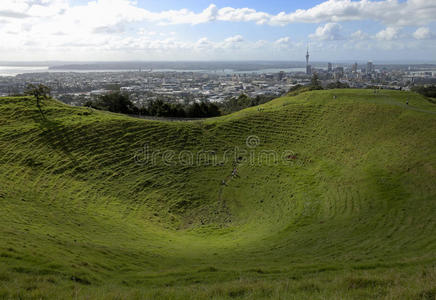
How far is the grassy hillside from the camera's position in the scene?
1351 centimetres

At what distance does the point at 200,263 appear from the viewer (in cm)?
1825

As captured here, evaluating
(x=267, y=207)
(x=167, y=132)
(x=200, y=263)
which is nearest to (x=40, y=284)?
(x=200, y=263)

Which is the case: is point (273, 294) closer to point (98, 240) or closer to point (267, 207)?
point (98, 240)

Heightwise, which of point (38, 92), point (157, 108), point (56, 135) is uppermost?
point (38, 92)

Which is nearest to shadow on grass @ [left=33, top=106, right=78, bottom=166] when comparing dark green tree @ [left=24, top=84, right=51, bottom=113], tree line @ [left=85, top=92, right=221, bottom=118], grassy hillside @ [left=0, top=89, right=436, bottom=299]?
grassy hillside @ [left=0, top=89, right=436, bottom=299]

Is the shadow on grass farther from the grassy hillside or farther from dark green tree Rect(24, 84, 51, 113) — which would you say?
dark green tree Rect(24, 84, 51, 113)

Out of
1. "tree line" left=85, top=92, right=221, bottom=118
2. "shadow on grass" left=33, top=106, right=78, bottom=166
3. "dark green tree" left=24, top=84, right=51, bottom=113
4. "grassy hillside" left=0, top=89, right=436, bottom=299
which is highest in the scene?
"dark green tree" left=24, top=84, right=51, bottom=113

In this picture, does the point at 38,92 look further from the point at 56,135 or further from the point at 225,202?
the point at 225,202

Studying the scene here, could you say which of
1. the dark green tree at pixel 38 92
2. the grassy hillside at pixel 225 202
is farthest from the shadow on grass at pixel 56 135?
the dark green tree at pixel 38 92

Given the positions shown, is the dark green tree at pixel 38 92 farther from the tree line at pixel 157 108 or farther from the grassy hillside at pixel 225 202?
the tree line at pixel 157 108

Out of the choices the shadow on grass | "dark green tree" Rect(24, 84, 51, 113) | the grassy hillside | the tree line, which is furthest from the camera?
the tree line

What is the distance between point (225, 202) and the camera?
35.0 metres

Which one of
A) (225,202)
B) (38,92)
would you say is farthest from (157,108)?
(225,202)

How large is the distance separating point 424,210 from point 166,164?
100ft
